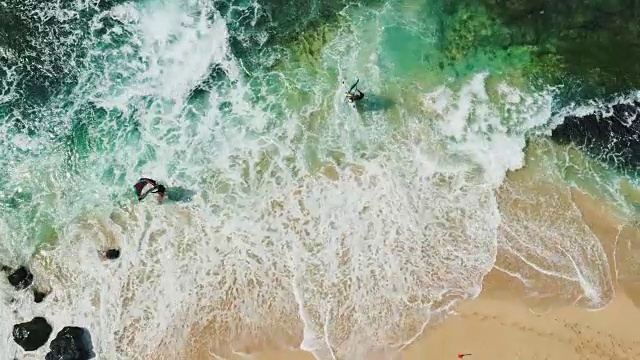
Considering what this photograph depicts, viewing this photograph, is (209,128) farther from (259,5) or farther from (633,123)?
(633,123)

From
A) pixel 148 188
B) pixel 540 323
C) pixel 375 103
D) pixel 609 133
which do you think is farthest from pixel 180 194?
pixel 609 133

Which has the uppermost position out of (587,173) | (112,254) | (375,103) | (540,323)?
(375,103)

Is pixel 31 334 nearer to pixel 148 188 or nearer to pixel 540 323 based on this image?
pixel 148 188

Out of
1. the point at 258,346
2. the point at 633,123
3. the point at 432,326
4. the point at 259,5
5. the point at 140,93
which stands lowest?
the point at 258,346

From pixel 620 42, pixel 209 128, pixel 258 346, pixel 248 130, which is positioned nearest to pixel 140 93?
pixel 209 128

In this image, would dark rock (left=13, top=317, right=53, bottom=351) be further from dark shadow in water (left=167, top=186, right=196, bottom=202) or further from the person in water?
the person in water

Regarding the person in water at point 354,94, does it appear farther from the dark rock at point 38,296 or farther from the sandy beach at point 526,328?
the dark rock at point 38,296
